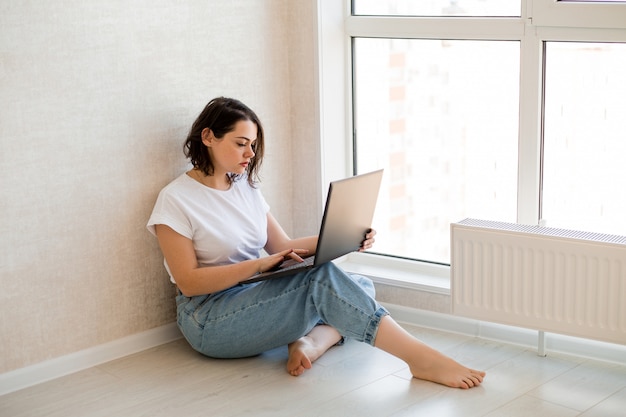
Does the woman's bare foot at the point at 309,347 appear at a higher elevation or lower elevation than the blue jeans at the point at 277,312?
lower

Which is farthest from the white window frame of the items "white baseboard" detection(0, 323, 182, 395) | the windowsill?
"white baseboard" detection(0, 323, 182, 395)

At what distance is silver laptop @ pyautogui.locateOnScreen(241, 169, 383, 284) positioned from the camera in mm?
2490

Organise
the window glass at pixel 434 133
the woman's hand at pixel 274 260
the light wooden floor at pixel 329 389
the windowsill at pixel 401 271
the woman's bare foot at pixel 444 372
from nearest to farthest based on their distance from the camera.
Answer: the light wooden floor at pixel 329 389 < the woman's bare foot at pixel 444 372 < the woman's hand at pixel 274 260 < the window glass at pixel 434 133 < the windowsill at pixel 401 271

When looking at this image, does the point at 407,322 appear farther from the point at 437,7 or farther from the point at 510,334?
the point at 437,7

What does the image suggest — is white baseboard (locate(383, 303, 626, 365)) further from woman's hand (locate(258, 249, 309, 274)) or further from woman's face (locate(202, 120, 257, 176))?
woman's face (locate(202, 120, 257, 176))

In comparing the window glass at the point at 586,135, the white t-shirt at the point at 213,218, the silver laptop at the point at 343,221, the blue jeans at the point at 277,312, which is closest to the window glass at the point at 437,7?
the window glass at the point at 586,135

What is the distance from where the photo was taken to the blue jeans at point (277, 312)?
2.60m

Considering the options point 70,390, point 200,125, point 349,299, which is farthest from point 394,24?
point 70,390

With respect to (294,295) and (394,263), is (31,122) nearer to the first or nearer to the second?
(294,295)

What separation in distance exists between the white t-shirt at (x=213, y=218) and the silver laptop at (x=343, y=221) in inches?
6.6

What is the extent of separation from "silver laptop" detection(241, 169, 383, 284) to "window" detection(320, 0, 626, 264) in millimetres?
482

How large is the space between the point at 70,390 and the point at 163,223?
551 millimetres

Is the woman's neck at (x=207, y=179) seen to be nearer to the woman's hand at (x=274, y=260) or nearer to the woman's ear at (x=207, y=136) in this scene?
the woman's ear at (x=207, y=136)

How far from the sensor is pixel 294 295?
2.65 metres
